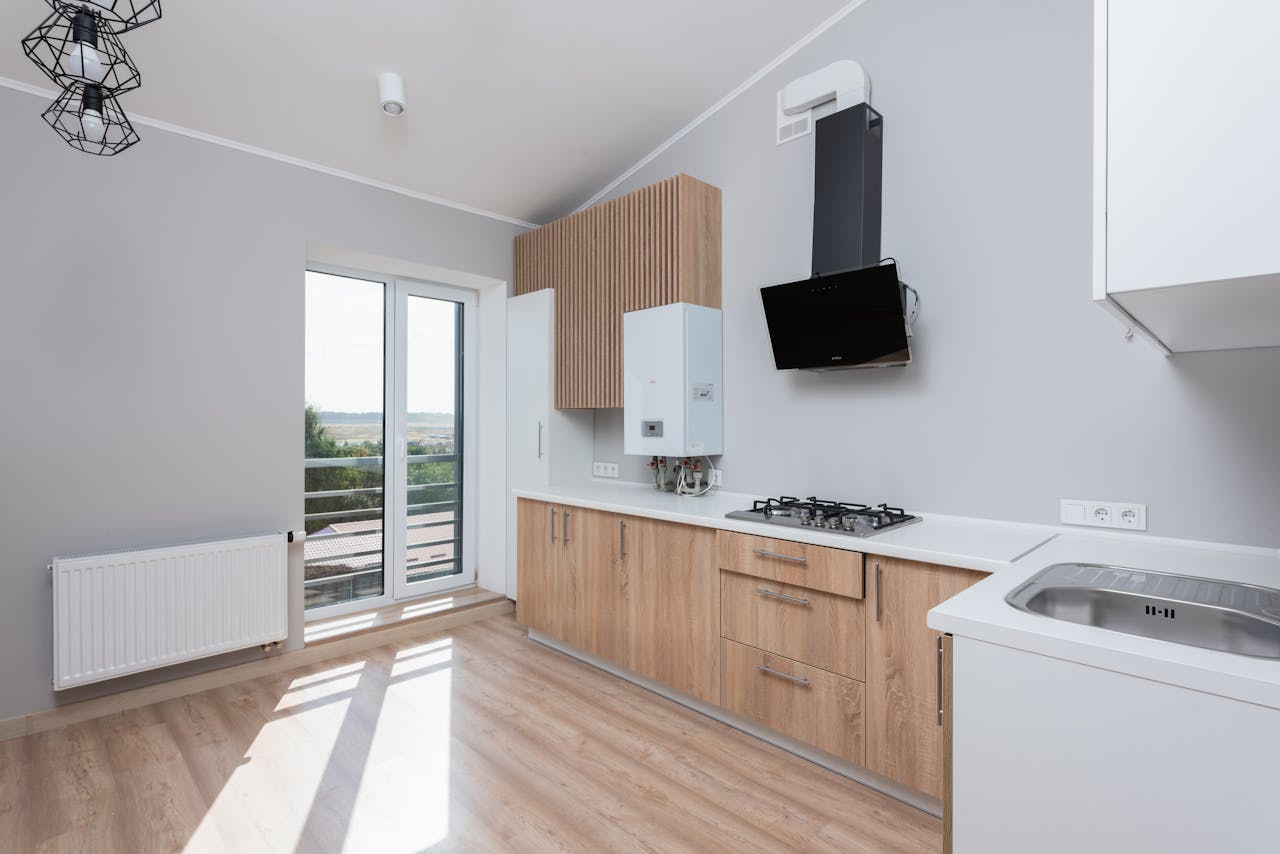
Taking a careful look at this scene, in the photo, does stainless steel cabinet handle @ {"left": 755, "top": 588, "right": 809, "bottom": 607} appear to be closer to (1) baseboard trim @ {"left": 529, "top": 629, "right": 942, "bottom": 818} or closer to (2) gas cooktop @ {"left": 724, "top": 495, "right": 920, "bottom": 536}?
(2) gas cooktop @ {"left": 724, "top": 495, "right": 920, "bottom": 536}

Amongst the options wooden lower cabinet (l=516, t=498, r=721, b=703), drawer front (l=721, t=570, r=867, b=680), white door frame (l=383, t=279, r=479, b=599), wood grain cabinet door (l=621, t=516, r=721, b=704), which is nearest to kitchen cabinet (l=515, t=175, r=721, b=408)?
white door frame (l=383, t=279, r=479, b=599)

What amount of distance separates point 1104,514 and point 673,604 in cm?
162

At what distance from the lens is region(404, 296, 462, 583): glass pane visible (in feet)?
13.2

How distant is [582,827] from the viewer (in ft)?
6.26

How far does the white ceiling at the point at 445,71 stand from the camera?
2413 millimetres

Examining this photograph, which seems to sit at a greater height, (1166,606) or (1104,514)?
(1104,514)

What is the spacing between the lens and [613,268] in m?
3.50

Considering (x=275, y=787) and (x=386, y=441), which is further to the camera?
(x=386, y=441)

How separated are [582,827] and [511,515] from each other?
2.41 metres

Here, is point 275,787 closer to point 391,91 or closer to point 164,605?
point 164,605

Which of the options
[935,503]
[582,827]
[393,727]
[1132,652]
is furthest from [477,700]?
[1132,652]

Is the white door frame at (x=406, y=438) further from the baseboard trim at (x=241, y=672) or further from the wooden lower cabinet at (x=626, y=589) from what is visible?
the wooden lower cabinet at (x=626, y=589)

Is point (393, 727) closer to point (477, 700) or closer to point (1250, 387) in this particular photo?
point (477, 700)

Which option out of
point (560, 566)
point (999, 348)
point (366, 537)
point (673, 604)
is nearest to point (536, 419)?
point (560, 566)
